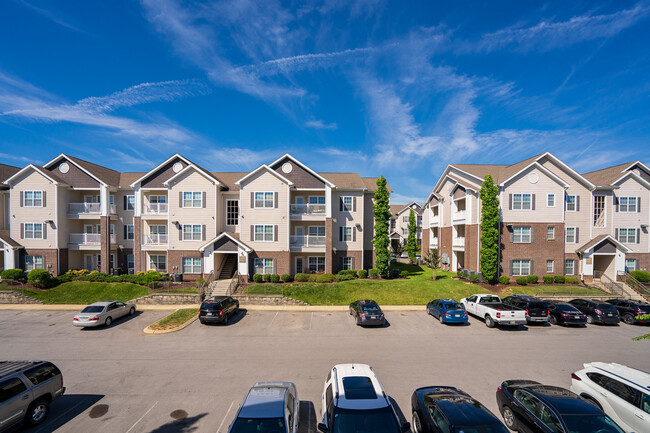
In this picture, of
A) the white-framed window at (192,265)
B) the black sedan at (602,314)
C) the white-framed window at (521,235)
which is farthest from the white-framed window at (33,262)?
the white-framed window at (521,235)

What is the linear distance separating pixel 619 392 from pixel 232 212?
2836cm

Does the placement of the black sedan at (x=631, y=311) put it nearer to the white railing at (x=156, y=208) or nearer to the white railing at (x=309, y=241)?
the white railing at (x=309, y=241)

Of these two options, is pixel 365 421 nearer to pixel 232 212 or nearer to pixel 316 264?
pixel 316 264

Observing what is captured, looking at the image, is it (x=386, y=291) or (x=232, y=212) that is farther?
(x=232, y=212)

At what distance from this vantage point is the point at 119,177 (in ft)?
105

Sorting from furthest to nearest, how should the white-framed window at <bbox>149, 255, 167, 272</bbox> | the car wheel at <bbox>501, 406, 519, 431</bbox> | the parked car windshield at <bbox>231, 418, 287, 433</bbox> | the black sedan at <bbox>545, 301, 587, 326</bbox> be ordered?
the white-framed window at <bbox>149, 255, 167, 272</bbox> < the black sedan at <bbox>545, 301, 587, 326</bbox> < the car wheel at <bbox>501, 406, 519, 431</bbox> < the parked car windshield at <bbox>231, 418, 287, 433</bbox>

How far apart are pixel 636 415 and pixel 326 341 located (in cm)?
1094

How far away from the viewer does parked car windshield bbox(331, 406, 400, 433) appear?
5.82 metres

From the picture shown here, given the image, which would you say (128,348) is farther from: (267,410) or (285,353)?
(267,410)

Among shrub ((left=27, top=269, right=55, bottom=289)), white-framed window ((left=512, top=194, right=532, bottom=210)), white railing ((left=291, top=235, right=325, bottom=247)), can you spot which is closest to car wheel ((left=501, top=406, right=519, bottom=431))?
white railing ((left=291, top=235, right=325, bottom=247))

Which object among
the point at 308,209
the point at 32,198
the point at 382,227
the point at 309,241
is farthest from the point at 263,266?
the point at 32,198

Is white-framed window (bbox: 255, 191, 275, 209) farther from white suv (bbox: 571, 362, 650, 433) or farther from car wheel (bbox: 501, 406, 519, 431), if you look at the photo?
white suv (bbox: 571, 362, 650, 433)

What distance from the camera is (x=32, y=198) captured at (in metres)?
27.4

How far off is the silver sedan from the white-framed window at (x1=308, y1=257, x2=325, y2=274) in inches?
613
